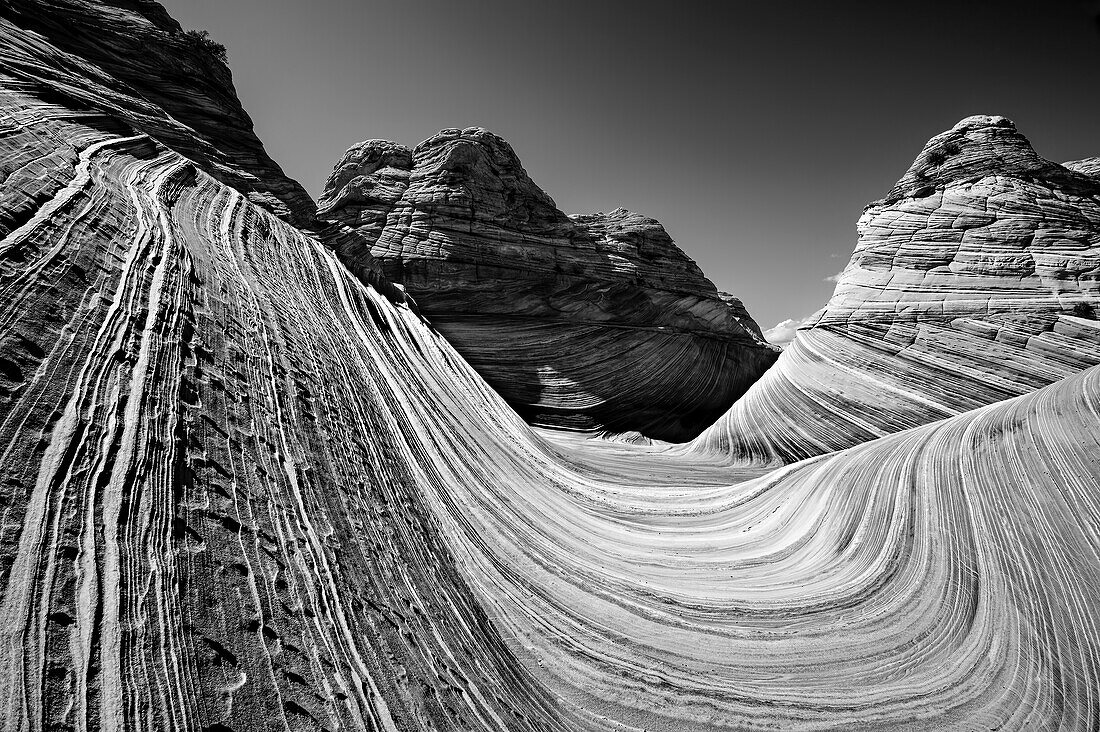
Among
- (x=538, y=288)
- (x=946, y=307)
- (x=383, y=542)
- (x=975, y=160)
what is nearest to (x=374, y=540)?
(x=383, y=542)

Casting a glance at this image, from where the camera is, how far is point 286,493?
6.28 ft

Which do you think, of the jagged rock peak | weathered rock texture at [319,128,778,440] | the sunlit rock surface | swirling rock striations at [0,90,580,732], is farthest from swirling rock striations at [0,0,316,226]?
the jagged rock peak

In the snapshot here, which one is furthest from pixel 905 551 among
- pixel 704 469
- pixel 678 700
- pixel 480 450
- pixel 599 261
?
pixel 599 261

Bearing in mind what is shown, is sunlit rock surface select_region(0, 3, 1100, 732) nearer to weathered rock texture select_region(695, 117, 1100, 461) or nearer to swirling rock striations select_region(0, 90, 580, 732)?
swirling rock striations select_region(0, 90, 580, 732)

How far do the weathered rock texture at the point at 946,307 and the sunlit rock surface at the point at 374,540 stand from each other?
0.98 meters

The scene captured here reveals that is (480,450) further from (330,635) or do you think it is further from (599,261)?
(599,261)

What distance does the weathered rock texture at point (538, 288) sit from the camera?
27.9ft

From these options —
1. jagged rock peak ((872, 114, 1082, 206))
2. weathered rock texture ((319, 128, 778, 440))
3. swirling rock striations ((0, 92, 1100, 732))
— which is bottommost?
swirling rock striations ((0, 92, 1100, 732))

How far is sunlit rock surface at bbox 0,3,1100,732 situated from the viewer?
126cm

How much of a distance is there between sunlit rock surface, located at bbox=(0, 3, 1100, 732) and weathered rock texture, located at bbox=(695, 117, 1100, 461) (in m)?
0.98

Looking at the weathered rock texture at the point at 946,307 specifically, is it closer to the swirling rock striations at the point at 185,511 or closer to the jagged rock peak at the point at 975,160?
the jagged rock peak at the point at 975,160

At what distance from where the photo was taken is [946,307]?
19.1 ft

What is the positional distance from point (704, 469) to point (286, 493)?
5.70 metres

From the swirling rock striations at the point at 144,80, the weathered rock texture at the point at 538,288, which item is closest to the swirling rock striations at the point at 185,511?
the swirling rock striations at the point at 144,80
